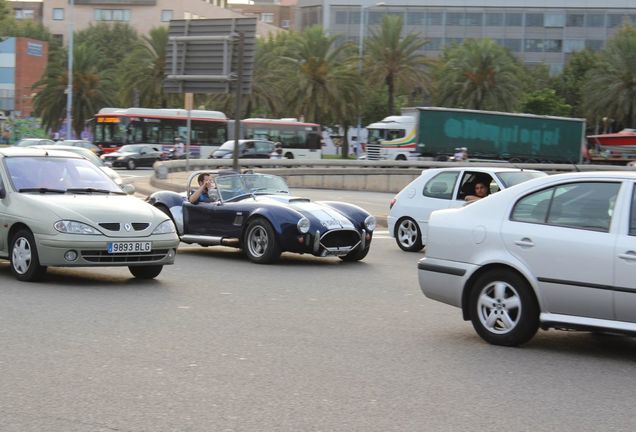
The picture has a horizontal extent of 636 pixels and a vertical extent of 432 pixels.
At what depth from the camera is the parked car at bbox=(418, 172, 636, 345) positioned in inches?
297

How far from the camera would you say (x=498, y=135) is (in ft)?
202

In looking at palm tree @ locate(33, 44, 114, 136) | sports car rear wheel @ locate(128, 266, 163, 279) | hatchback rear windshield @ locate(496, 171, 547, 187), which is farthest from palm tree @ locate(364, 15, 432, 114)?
sports car rear wheel @ locate(128, 266, 163, 279)

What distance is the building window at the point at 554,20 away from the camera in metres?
113

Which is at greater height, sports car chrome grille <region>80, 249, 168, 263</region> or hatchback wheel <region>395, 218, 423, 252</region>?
sports car chrome grille <region>80, 249, 168, 263</region>

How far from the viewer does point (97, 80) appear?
70.6m

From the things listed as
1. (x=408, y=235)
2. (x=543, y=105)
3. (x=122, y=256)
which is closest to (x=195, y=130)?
(x=543, y=105)

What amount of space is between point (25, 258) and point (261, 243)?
3737mm

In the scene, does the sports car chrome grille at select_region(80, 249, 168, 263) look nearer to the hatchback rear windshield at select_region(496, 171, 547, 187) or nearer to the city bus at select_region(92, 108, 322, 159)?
the hatchback rear windshield at select_region(496, 171, 547, 187)

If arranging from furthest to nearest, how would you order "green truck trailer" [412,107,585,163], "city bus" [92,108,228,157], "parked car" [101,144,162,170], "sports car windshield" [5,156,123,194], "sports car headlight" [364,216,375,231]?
"green truck trailer" [412,107,585,163] < "city bus" [92,108,228,157] < "parked car" [101,144,162,170] < "sports car headlight" [364,216,375,231] < "sports car windshield" [5,156,123,194]

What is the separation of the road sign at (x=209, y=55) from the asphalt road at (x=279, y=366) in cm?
1766

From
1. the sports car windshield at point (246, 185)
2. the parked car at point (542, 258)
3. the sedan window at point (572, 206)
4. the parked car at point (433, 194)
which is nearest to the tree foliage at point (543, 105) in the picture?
the parked car at point (433, 194)

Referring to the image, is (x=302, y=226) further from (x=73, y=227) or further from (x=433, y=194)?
(x=433, y=194)

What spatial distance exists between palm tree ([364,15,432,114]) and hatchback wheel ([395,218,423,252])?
46.0m

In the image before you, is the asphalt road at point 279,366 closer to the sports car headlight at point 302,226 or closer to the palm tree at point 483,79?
the sports car headlight at point 302,226
